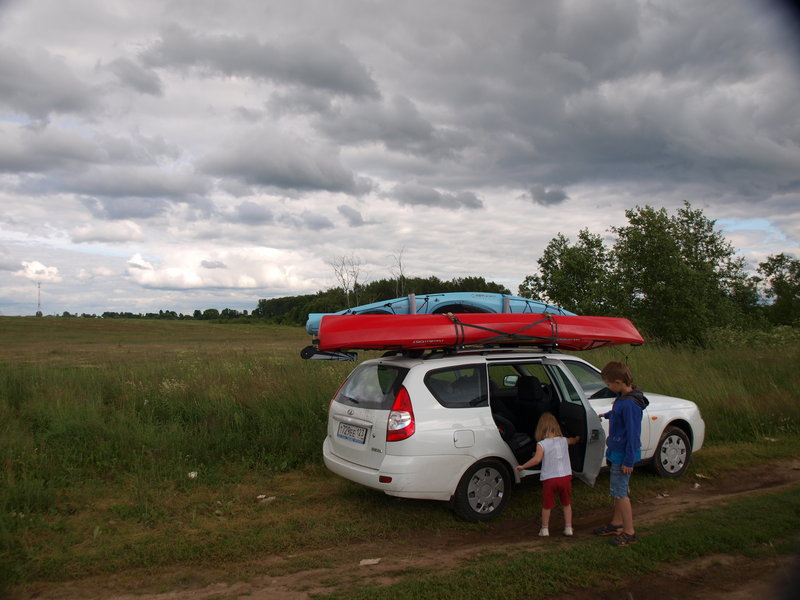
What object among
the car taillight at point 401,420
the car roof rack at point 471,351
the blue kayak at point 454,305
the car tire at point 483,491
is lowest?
the car tire at point 483,491

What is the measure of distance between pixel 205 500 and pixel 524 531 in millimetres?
3670

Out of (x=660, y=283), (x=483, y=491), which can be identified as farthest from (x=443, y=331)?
(x=660, y=283)

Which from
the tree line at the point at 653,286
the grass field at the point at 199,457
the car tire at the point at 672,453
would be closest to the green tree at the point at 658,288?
the tree line at the point at 653,286

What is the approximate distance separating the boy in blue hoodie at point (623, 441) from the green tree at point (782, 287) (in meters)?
54.0

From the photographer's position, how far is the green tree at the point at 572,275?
31734 millimetres

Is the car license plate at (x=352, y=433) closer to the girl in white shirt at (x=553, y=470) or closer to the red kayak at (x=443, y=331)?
the red kayak at (x=443, y=331)

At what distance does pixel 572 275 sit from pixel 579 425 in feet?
106

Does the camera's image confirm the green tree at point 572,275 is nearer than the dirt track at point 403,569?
No

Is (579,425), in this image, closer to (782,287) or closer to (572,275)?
(572,275)

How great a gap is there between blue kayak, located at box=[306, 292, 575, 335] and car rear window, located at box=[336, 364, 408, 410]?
1.14m

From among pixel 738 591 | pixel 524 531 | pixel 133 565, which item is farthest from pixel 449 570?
pixel 133 565

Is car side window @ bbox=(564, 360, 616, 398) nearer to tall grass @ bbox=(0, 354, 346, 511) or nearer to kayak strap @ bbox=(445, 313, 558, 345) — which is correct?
kayak strap @ bbox=(445, 313, 558, 345)

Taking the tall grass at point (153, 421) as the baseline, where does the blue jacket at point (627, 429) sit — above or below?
above

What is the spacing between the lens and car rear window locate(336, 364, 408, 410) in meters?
5.92
